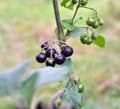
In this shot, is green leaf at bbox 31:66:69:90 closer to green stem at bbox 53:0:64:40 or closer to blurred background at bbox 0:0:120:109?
green stem at bbox 53:0:64:40

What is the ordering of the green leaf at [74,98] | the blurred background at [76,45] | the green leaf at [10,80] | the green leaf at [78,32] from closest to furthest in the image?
1. the green leaf at [10,80]
2. the green leaf at [74,98]
3. the green leaf at [78,32]
4. the blurred background at [76,45]

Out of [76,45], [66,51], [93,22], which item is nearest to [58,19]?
[66,51]

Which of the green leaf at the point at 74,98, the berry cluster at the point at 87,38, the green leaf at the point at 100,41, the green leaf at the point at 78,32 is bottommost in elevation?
the green leaf at the point at 74,98

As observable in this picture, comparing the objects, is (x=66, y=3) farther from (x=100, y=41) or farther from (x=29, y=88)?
(x=29, y=88)

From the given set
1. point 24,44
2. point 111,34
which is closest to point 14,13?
point 24,44

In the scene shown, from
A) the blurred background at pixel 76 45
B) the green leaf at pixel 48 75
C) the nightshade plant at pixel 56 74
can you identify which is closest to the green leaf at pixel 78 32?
the nightshade plant at pixel 56 74

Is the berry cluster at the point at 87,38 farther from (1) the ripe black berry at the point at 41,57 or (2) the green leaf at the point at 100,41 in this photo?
(1) the ripe black berry at the point at 41,57

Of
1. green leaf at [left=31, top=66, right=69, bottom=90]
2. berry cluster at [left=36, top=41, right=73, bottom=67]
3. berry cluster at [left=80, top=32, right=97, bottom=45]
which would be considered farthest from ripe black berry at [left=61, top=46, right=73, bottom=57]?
green leaf at [left=31, top=66, right=69, bottom=90]
